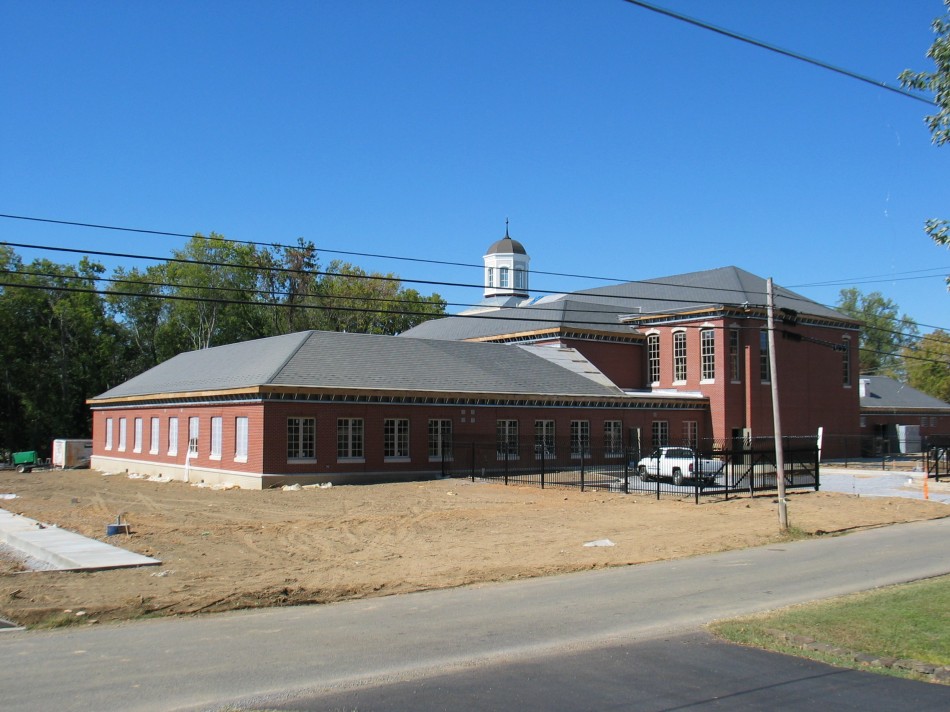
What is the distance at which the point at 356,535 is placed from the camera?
72.3 ft

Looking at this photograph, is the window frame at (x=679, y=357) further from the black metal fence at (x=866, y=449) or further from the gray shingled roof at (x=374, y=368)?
the black metal fence at (x=866, y=449)

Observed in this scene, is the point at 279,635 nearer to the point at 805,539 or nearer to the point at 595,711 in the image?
the point at 595,711

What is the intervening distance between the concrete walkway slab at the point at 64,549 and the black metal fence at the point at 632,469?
56.5 feet

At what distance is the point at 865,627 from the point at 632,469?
30371 millimetres

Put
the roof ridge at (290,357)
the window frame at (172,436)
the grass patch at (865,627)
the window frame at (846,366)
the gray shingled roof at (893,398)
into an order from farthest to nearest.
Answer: the gray shingled roof at (893,398), the window frame at (846,366), the window frame at (172,436), the roof ridge at (290,357), the grass patch at (865,627)

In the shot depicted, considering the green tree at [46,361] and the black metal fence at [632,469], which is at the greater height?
the green tree at [46,361]

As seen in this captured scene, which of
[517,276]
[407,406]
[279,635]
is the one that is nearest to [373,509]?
[407,406]

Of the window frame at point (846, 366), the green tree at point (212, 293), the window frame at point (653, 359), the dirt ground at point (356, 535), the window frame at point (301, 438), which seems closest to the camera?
the dirt ground at point (356, 535)

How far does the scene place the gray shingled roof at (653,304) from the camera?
174ft

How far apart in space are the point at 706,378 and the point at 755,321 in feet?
14.2

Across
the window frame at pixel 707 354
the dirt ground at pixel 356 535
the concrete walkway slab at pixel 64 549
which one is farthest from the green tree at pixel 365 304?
the concrete walkway slab at pixel 64 549

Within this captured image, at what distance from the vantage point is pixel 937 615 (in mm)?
11789

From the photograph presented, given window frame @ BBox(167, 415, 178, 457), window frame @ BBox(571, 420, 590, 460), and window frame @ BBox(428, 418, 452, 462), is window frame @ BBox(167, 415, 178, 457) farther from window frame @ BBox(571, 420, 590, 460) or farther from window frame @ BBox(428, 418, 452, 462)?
window frame @ BBox(571, 420, 590, 460)

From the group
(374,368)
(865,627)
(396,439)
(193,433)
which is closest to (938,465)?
(396,439)
